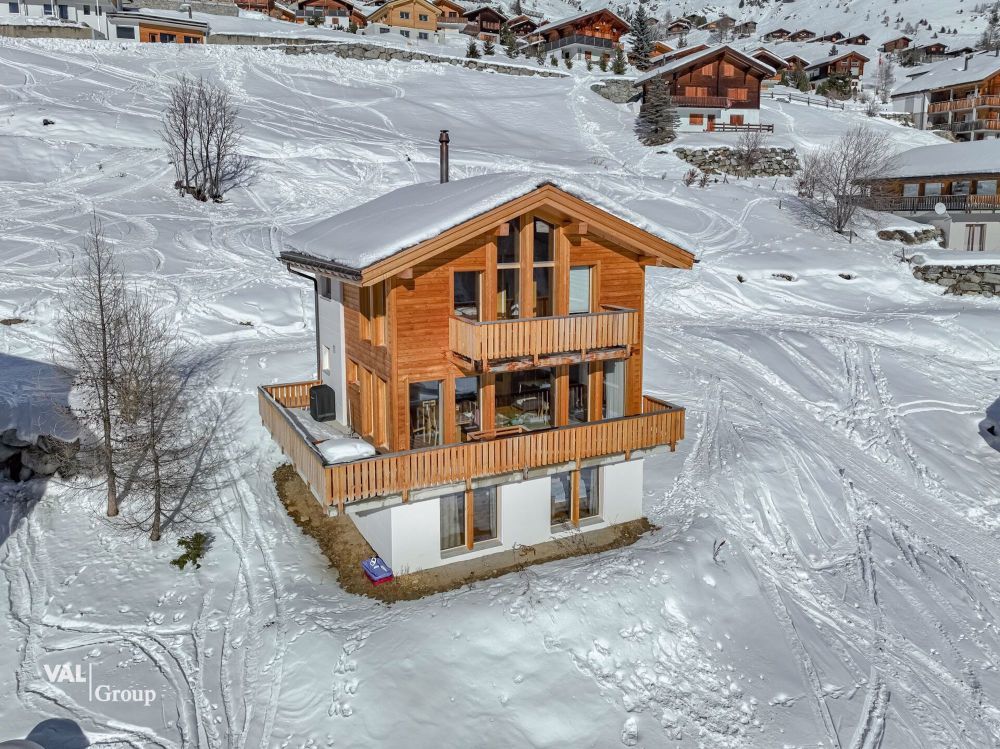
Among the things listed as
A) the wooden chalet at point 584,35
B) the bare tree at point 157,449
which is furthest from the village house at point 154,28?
the bare tree at point 157,449

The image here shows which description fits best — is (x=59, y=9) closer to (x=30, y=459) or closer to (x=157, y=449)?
(x=30, y=459)

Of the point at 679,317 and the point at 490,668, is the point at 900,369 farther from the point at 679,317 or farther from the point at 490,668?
the point at 490,668

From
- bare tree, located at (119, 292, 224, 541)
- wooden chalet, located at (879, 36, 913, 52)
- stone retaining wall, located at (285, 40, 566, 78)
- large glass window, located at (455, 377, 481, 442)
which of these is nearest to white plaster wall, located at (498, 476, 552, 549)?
large glass window, located at (455, 377, 481, 442)

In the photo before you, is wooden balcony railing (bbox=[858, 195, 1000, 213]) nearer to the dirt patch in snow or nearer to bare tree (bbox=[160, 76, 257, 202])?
the dirt patch in snow

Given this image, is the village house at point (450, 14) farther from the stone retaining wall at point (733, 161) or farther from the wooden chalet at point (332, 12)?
the stone retaining wall at point (733, 161)

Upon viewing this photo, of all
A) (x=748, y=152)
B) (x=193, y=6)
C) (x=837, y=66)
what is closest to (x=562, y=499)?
(x=748, y=152)

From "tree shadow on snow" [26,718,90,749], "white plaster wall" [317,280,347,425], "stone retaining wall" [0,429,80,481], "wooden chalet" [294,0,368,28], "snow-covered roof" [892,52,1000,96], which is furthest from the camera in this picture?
"wooden chalet" [294,0,368,28]

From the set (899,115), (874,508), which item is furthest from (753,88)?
(874,508)
